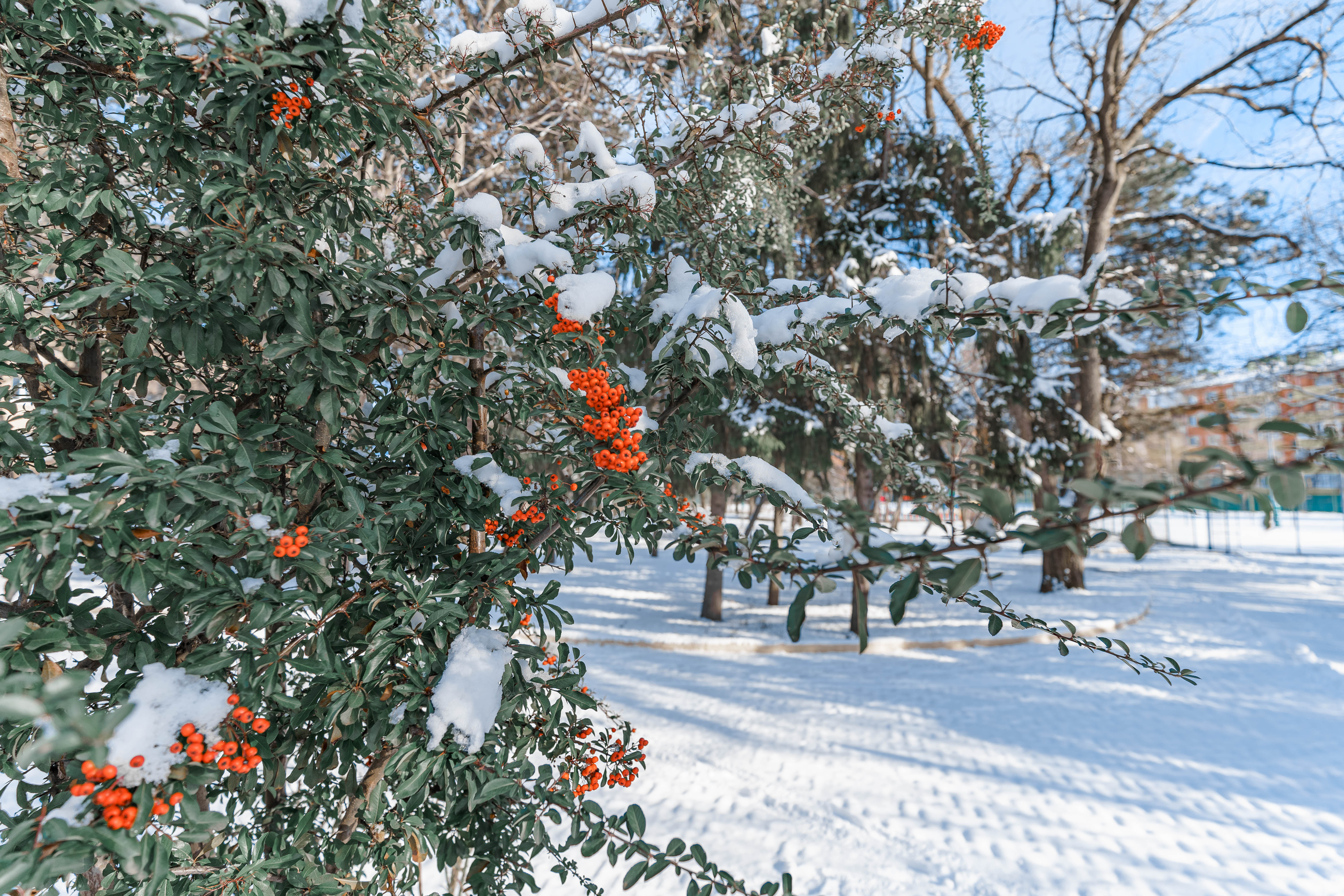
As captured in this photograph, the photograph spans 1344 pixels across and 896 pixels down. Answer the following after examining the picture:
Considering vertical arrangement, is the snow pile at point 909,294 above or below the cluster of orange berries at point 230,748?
above

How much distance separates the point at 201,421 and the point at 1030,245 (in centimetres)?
901

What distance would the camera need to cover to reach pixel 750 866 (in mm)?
2973

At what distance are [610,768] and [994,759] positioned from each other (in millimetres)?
3628

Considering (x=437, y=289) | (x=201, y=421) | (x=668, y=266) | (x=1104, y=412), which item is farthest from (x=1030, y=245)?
(x=201, y=421)

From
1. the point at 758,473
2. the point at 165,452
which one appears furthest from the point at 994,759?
the point at 165,452

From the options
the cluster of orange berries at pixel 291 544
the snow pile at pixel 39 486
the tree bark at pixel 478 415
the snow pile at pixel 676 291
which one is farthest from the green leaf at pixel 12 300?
the snow pile at pixel 676 291

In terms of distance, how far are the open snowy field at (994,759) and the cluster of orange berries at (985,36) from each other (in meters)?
3.45

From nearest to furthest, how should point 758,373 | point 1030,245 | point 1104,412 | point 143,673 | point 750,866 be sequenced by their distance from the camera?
1. point 143,673
2. point 758,373
3. point 750,866
4. point 1030,245
5. point 1104,412

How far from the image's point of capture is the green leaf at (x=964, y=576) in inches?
30.7

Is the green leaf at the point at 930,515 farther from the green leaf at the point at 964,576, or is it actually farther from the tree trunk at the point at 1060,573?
the tree trunk at the point at 1060,573

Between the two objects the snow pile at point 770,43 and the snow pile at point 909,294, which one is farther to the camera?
the snow pile at point 770,43

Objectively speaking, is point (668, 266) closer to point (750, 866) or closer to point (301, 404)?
point (301, 404)

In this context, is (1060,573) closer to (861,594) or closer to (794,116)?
(794,116)

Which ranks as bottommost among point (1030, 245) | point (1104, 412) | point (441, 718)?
point (441, 718)
